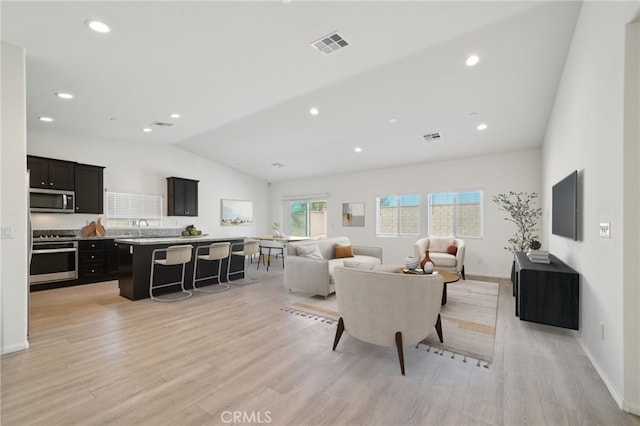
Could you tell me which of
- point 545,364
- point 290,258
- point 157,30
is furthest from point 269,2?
point 545,364

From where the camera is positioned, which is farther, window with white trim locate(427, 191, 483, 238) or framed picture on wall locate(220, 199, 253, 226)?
framed picture on wall locate(220, 199, 253, 226)

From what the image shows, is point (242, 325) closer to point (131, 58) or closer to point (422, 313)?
point (422, 313)

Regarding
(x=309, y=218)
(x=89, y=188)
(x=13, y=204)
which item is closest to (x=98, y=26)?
(x=13, y=204)

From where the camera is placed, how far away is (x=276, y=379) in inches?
87.3

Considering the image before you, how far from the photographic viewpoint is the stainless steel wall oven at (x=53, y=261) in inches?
197

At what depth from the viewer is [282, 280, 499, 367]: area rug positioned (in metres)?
2.75

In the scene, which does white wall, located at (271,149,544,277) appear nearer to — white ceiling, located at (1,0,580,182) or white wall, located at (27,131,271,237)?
white ceiling, located at (1,0,580,182)

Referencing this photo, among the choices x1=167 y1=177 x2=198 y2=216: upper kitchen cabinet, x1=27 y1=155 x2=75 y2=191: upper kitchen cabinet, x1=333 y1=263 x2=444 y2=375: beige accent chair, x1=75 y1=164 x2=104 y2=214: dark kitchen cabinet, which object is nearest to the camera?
x1=333 y1=263 x2=444 y2=375: beige accent chair

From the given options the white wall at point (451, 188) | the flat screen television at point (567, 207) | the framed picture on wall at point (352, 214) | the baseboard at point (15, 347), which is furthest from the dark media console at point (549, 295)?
the framed picture on wall at point (352, 214)

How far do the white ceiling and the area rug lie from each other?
2983 millimetres

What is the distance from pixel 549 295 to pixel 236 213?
26.8ft

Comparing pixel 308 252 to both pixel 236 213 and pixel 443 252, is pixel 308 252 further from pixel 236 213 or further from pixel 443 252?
pixel 236 213

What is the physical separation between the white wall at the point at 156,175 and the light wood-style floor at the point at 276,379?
3945 millimetres

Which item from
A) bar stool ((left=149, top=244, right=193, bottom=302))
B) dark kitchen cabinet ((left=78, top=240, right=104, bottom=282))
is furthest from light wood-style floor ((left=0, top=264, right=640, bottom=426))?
dark kitchen cabinet ((left=78, top=240, right=104, bottom=282))
